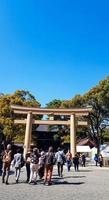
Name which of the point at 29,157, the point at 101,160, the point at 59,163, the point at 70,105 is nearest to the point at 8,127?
the point at 70,105

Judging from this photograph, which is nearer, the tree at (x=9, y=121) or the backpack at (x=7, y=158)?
the backpack at (x=7, y=158)

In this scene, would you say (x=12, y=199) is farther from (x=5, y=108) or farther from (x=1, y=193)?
(x=5, y=108)

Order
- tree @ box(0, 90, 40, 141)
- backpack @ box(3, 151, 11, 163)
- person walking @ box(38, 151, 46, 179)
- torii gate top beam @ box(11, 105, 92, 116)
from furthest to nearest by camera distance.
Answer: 1. tree @ box(0, 90, 40, 141)
2. torii gate top beam @ box(11, 105, 92, 116)
3. person walking @ box(38, 151, 46, 179)
4. backpack @ box(3, 151, 11, 163)

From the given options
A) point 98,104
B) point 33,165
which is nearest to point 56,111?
point 98,104

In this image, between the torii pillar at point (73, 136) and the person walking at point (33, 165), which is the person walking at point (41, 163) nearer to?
the person walking at point (33, 165)

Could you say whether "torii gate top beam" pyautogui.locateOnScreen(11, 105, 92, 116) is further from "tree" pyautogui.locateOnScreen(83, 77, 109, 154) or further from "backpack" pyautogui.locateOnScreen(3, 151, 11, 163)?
"backpack" pyautogui.locateOnScreen(3, 151, 11, 163)

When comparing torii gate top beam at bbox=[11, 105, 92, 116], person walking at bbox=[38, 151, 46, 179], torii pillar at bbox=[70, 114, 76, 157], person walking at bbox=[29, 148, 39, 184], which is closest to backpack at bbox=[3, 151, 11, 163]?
person walking at bbox=[29, 148, 39, 184]

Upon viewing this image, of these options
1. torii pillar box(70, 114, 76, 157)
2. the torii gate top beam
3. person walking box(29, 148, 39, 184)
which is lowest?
person walking box(29, 148, 39, 184)

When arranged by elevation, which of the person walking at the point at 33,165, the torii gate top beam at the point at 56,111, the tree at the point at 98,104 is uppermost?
the tree at the point at 98,104

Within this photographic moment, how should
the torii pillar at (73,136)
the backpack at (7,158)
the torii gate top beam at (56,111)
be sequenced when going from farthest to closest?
the torii gate top beam at (56,111) → the torii pillar at (73,136) → the backpack at (7,158)

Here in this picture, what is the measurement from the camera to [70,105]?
50.7m

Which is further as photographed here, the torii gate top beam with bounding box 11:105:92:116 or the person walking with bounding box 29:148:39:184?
the torii gate top beam with bounding box 11:105:92:116

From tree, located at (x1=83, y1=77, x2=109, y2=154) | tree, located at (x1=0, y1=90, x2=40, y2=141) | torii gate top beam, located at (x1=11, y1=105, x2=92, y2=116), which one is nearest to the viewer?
torii gate top beam, located at (x1=11, y1=105, x2=92, y2=116)

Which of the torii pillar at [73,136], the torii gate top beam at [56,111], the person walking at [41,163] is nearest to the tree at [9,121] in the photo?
the torii gate top beam at [56,111]
